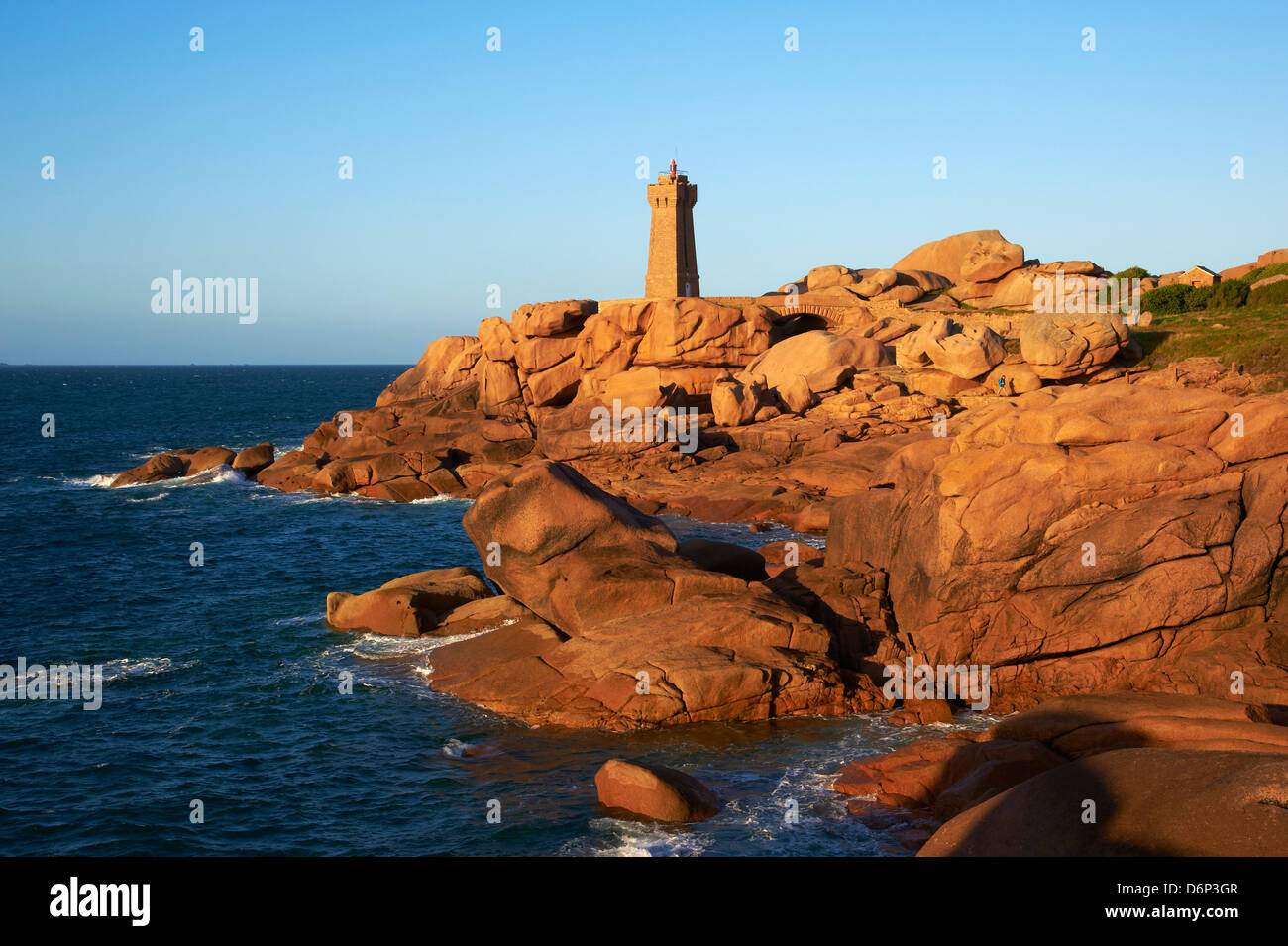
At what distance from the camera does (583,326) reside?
60094 mm

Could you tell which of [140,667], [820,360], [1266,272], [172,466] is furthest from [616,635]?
[1266,272]

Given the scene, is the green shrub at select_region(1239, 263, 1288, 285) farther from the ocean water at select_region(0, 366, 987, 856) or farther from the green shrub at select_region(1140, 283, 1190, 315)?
the ocean water at select_region(0, 366, 987, 856)

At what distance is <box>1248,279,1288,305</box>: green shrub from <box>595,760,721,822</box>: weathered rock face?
4820 centimetres

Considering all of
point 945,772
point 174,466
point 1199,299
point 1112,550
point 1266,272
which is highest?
point 1266,272

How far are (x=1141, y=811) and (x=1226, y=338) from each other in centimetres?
4317

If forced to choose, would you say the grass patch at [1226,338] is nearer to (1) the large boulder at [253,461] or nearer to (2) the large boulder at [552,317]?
(2) the large boulder at [552,317]

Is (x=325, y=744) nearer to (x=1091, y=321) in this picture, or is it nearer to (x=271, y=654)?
(x=271, y=654)

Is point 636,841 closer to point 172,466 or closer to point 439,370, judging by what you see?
point 172,466

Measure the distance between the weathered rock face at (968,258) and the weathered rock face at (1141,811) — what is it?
185 feet

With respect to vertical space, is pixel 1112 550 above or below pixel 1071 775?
above

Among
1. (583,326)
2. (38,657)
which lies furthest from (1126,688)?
(583,326)

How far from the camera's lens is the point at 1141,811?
10953 mm

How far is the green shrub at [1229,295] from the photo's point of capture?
176 feet
